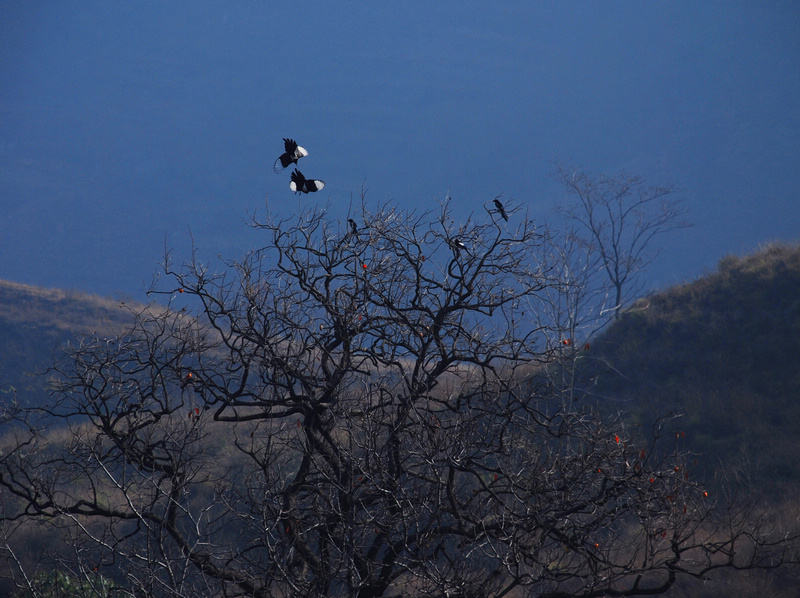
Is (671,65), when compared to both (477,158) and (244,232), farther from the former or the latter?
(244,232)

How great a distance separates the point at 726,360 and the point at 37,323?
35.0m

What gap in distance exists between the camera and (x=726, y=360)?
837 inches

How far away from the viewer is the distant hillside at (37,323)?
35.2 metres

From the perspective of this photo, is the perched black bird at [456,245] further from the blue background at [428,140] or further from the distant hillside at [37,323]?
the blue background at [428,140]

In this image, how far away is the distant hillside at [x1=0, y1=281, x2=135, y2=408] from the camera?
3519 centimetres

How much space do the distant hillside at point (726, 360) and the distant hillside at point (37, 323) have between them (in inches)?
986

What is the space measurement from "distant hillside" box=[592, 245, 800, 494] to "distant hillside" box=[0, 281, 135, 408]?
82.1 ft

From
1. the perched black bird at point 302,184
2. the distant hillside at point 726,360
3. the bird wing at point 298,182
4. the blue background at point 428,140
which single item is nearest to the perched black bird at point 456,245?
the perched black bird at point 302,184

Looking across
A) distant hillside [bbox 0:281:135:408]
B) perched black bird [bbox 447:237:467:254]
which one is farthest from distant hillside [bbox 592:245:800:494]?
distant hillside [bbox 0:281:135:408]

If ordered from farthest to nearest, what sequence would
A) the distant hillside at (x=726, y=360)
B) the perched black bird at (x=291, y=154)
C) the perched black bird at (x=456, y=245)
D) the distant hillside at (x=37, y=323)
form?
1. the distant hillside at (x=37, y=323)
2. the distant hillside at (x=726, y=360)
3. the perched black bird at (x=456, y=245)
4. the perched black bird at (x=291, y=154)

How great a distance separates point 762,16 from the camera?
165000 mm

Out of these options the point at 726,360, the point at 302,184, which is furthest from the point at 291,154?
the point at 726,360

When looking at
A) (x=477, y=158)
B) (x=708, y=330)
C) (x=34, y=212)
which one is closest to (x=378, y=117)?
(x=477, y=158)

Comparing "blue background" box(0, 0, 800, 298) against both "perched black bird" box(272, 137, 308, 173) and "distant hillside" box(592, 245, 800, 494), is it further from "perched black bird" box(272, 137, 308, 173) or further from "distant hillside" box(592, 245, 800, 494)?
"perched black bird" box(272, 137, 308, 173)
